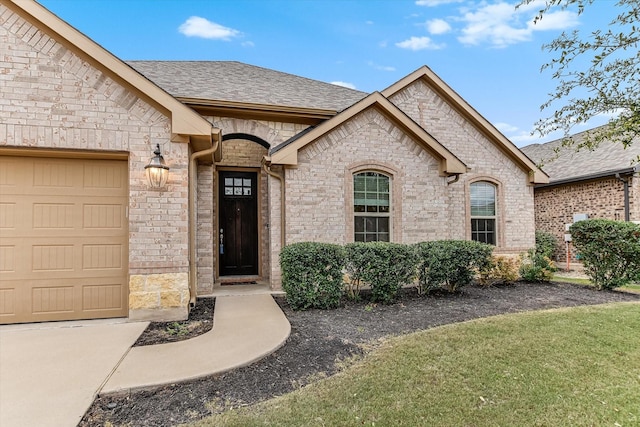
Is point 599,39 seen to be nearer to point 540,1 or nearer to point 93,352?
point 540,1

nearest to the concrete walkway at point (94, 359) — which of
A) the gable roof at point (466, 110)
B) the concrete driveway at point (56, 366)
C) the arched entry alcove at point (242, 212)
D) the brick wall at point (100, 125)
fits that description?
the concrete driveway at point (56, 366)

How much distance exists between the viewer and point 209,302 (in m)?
6.58

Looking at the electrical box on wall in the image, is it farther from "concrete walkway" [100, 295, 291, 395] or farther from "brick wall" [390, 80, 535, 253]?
"concrete walkway" [100, 295, 291, 395]

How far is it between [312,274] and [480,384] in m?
3.25

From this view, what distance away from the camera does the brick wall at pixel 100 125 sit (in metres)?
4.84

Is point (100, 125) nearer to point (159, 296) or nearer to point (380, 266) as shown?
point (159, 296)

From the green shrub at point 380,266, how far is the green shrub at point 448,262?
547 mm

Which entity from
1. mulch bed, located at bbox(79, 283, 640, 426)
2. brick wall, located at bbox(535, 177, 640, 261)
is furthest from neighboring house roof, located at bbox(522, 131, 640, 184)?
mulch bed, located at bbox(79, 283, 640, 426)

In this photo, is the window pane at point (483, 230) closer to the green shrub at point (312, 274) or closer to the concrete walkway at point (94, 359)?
the green shrub at point (312, 274)

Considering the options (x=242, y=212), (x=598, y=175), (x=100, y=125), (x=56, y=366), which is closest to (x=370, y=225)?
(x=242, y=212)

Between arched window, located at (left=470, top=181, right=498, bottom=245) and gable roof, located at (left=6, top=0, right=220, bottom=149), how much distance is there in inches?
324

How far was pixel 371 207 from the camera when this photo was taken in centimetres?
833

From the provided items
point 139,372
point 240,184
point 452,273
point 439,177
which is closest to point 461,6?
point 439,177

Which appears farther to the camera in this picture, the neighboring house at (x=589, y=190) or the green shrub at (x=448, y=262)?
the neighboring house at (x=589, y=190)
